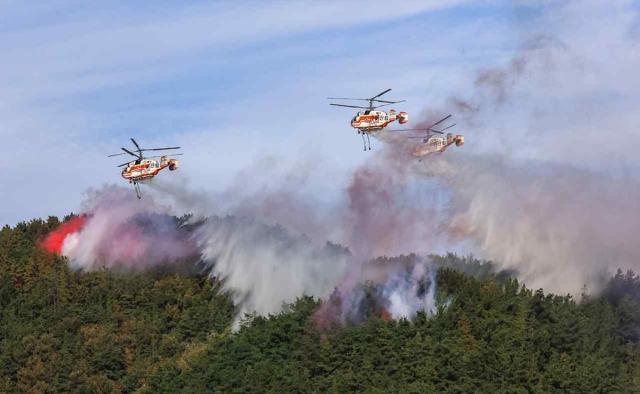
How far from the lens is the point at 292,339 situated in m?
152

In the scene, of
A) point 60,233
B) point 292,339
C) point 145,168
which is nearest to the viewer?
point 292,339

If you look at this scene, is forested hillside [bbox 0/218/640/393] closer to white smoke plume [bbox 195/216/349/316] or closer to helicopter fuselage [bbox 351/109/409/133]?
white smoke plume [bbox 195/216/349/316]

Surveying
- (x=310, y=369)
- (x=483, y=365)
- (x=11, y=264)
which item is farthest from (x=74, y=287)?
(x=483, y=365)

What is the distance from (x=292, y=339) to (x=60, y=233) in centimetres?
4824

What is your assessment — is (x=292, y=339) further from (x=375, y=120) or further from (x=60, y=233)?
(x=60, y=233)

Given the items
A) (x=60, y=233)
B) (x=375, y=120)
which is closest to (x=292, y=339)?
(x=375, y=120)

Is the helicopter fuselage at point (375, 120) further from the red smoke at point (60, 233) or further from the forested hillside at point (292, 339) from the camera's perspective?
the red smoke at point (60, 233)

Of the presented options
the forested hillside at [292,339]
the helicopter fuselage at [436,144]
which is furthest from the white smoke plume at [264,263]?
the helicopter fuselage at [436,144]

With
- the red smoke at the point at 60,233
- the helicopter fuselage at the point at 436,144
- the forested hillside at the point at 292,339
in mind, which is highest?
the helicopter fuselage at the point at 436,144

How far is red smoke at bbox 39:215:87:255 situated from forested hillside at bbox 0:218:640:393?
221 cm

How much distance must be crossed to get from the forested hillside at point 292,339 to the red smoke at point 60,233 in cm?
221

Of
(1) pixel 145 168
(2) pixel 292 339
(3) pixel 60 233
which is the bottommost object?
(2) pixel 292 339

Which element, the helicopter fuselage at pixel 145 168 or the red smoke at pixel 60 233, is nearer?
the helicopter fuselage at pixel 145 168

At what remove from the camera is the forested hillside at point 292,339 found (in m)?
143
